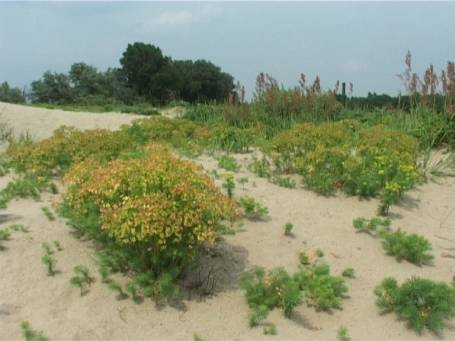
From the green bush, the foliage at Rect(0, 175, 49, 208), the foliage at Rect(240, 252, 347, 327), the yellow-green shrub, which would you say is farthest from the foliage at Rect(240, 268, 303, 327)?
the yellow-green shrub

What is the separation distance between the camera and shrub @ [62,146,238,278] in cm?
386

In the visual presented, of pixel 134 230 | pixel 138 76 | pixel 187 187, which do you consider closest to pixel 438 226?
pixel 187 187

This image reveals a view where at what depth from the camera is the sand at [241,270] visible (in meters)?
3.90

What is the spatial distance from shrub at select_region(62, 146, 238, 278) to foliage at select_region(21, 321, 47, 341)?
0.76m

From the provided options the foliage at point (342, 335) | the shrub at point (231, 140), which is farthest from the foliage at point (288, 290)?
the shrub at point (231, 140)

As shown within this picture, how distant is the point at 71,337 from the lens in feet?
12.2

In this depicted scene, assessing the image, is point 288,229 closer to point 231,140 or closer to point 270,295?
point 270,295

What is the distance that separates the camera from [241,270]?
462 cm

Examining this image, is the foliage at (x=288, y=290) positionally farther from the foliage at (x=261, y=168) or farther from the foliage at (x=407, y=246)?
the foliage at (x=261, y=168)

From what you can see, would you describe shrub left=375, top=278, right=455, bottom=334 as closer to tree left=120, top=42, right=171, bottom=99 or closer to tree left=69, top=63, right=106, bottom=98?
tree left=69, top=63, right=106, bottom=98

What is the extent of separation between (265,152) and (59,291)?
370 centimetres

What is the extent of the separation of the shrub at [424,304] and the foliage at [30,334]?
2446 mm

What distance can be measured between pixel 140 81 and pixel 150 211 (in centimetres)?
3325

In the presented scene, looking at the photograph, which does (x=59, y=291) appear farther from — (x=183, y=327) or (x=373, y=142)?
(x=373, y=142)
